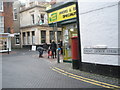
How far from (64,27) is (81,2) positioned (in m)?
3.92

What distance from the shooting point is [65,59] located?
1227cm

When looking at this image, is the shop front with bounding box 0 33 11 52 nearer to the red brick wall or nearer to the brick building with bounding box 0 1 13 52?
the brick building with bounding box 0 1 13 52

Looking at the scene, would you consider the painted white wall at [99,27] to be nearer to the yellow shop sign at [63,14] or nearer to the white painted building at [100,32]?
the white painted building at [100,32]

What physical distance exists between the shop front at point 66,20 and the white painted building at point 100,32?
1.45 m

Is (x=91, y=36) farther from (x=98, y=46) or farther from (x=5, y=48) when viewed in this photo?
(x=5, y=48)

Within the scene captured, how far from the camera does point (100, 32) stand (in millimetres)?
7691

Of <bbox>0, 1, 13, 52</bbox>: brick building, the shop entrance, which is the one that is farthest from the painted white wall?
<bbox>0, 1, 13, 52</bbox>: brick building

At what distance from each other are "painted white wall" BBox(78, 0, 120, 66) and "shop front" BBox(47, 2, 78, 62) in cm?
149

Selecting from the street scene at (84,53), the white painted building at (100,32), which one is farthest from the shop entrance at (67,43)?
the white painted building at (100,32)

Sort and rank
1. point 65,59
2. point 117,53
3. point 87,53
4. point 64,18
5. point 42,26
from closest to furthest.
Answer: point 117,53 < point 87,53 < point 64,18 < point 65,59 < point 42,26

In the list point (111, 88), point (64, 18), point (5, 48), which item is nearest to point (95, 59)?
point (111, 88)

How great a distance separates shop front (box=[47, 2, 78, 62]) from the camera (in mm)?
10255

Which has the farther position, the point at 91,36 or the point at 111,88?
the point at 91,36

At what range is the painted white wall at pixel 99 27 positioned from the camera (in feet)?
23.3
